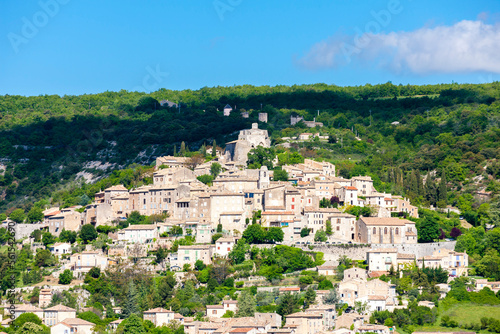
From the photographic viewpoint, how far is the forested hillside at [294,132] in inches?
3381

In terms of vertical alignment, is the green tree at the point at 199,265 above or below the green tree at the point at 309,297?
above

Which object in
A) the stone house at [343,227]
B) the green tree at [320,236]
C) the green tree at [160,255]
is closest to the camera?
the green tree at [160,255]

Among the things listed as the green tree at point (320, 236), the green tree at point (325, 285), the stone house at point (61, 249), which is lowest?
the green tree at point (325, 285)

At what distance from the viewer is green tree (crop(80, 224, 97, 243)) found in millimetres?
66438

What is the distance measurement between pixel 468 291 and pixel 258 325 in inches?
628

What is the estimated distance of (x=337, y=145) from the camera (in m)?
95.4

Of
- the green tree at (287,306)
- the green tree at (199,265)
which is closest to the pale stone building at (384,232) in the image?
the green tree at (287,306)

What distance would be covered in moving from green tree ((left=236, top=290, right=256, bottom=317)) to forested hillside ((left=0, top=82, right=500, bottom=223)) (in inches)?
986

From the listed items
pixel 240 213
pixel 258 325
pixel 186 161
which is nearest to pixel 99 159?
pixel 186 161

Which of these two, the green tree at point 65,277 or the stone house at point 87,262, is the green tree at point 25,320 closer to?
the green tree at point 65,277

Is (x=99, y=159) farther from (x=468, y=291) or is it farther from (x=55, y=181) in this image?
(x=468, y=291)

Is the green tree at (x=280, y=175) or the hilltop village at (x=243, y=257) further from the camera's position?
the green tree at (x=280, y=175)

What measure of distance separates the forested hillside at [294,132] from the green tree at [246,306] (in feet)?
82.1

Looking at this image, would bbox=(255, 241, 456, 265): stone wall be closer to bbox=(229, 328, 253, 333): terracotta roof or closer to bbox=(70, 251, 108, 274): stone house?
bbox=(70, 251, 108, 274): stone house
